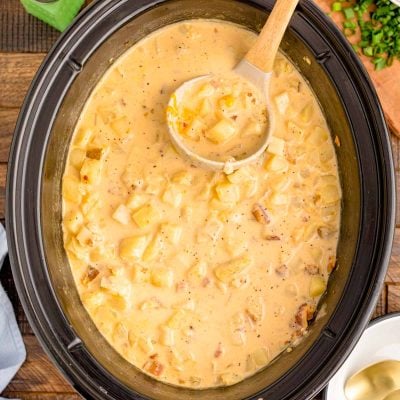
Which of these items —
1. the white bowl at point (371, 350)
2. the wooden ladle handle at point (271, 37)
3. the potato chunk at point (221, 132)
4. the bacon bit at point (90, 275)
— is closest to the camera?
the wooden ladle handle at point (271, 37)

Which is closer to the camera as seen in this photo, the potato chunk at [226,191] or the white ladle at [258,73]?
the white ladle at [258,73]

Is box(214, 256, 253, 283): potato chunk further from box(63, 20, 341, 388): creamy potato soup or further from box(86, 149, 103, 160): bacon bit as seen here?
box(86, 149, 103, 160): bacon bit

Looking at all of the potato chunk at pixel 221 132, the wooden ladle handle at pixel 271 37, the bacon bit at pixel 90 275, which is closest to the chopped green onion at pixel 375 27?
the wooden ladle handle at pixel 271 37

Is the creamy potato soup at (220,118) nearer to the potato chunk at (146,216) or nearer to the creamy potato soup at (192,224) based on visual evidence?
the creamy potato soup at (192,224)

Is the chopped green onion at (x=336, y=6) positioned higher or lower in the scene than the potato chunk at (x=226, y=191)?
higher

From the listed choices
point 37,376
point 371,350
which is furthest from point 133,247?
point 371,350

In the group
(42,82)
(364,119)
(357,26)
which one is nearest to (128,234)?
(42,82)
